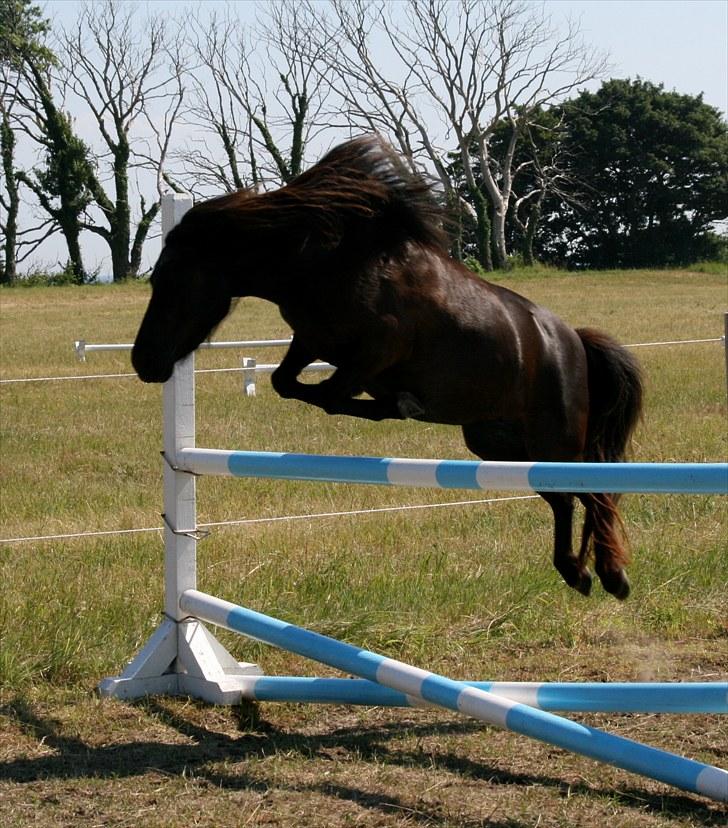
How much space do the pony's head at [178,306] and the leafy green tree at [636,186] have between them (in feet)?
143

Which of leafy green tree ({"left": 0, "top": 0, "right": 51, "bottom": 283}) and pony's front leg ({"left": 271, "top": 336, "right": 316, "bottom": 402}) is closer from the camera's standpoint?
pony's front leg ({"left": 271, "top": 336, "right": 316, "bottom": 402})

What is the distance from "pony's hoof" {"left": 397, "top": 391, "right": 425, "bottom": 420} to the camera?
4.41m

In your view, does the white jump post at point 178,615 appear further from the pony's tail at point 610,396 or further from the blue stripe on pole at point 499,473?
the pony's tail at point 610,396

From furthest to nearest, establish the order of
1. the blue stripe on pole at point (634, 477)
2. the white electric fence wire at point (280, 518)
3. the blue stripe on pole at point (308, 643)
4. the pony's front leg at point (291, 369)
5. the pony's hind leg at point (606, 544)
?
the white electric fence wire at point (280, 518) → the pony's hind leg at point (606, 544) → the pony's front leg at point (291, 369) → the blue stripe on pole at point (308, 643) → the blue stripe on pole at point (634, 477)

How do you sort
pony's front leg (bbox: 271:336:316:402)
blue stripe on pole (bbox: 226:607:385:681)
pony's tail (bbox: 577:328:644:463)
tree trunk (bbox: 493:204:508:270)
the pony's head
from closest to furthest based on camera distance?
1. blue stripe on pole (bbox: 226:607:385:681)
2. the pony's head
3. pony's front leg (bbox: 271:336:316:402)
4. pony's tail (bbox: 577:328:644:463)
5. tree trunk (bbox: 493:204:508:270)

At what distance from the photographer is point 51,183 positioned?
43.9 meters

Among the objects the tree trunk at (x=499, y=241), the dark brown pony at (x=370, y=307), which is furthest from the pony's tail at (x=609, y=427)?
the tree trunk at (x=499, y=241)

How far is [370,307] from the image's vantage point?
418 cm

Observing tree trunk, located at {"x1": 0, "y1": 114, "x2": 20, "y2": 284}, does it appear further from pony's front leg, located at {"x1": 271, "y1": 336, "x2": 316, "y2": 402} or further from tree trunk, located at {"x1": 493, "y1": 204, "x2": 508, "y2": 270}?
pony's front leg, located at {"x1": 271, "y1": 336, "x2": 316, "y2": 402}

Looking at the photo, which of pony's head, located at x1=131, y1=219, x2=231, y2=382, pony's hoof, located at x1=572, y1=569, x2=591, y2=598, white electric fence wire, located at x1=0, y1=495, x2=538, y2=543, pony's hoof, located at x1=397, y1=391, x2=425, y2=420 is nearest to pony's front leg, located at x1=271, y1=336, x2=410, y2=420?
pony's hoof, located at x1=397, y1=391, x2=425, y2=420

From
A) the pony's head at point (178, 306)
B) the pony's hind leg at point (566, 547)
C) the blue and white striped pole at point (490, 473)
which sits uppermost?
the pony's head at point (178, 306)

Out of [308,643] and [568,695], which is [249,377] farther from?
[568,695]

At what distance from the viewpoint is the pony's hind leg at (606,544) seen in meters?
5.11

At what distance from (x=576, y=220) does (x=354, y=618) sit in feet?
142
